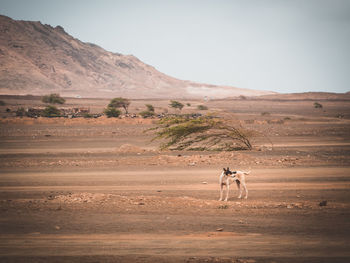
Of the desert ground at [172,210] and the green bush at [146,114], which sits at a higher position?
the green bush at [146,114]

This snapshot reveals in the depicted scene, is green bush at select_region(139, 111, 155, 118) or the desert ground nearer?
the desert ground

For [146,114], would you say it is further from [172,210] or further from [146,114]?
[172,210]

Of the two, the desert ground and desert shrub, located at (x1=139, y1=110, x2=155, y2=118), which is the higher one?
desert shrub, located at (x1=139, y1=110, x2=155, y2=118)

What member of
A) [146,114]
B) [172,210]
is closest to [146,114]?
[146,114]

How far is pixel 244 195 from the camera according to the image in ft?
42.4

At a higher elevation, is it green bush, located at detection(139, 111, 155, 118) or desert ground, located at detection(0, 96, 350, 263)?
green bush, located at detection(139, 111, 155, 118)

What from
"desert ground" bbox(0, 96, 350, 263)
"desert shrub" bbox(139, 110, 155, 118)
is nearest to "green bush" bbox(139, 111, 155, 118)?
"desert shrub" bbox(139, 110, 155, 118)

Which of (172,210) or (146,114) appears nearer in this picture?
(172,210)

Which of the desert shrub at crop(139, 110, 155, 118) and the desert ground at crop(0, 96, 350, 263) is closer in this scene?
the desert ground at crop(0, 96, 350, 263)

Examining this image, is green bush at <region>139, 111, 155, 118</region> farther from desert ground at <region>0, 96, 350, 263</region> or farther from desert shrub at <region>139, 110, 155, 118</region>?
desert ground at <region>0, 96, 350, 263</region>

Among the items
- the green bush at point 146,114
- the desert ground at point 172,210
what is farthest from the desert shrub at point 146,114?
the desert ground at point 172,210

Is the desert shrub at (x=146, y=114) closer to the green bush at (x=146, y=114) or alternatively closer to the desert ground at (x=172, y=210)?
the green bush at (x=146, y=114)

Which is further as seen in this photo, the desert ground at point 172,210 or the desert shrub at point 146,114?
the desert shrub at point 146,114

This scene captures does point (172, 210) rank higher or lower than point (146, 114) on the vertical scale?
lower
